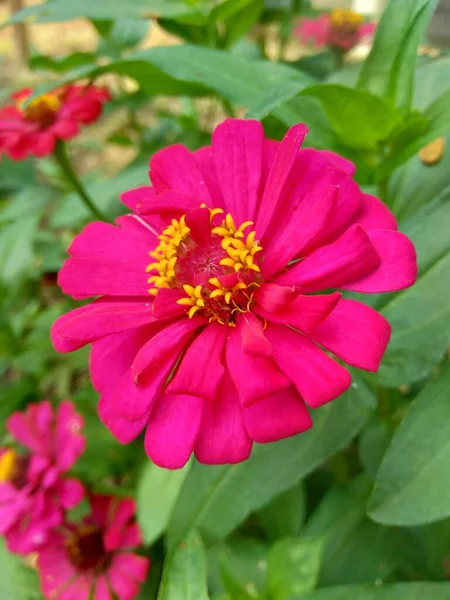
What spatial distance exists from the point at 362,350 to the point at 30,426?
1.96 ft

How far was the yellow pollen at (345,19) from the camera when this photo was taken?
45.1 inches

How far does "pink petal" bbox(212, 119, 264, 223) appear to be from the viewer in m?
0.44

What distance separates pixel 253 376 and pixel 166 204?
143 mm

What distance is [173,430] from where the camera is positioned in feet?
1.26

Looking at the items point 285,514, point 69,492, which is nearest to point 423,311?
point 285,514

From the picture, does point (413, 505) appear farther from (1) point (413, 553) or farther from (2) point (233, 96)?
(2) point (233, 96)

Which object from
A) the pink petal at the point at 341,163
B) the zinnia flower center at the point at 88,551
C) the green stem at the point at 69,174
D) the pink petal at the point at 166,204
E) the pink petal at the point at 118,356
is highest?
the pink petal at the point at 341,163

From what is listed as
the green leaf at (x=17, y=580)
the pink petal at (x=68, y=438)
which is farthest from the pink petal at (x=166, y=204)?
the green leaf at (x=17, y=580)

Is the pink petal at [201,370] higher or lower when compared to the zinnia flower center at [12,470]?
higher

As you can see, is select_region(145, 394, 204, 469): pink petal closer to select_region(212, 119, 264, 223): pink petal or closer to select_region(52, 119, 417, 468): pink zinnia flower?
select_region(52, 119, 417, 468): pink zinnia flower

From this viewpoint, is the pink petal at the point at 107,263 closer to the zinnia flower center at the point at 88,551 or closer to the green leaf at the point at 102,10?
the green leaf at the point at 102,10

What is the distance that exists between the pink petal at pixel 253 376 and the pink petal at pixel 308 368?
0.03 feet

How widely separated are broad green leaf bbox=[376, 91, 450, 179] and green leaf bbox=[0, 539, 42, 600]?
688 millimetres

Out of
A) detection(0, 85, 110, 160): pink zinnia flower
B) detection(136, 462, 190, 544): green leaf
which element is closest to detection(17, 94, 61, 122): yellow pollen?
detection(0, 85, 110, 160): pink zinnia flower
